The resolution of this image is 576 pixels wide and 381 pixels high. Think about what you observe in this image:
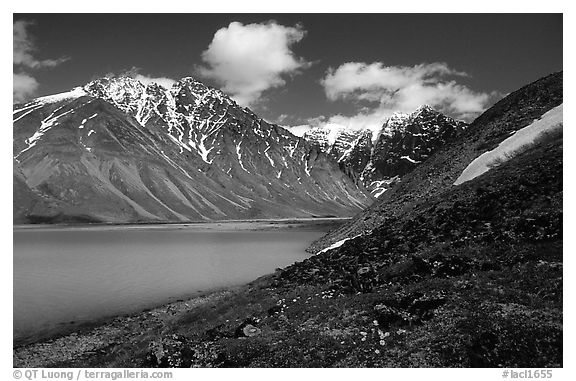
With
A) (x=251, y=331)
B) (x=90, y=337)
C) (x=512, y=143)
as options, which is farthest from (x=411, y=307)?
(x=512, y=143)

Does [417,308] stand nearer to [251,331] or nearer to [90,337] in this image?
[251,331]

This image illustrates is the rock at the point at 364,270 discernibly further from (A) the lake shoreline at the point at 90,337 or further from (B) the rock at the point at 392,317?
(A) the lake shoreline at the point at 90,337

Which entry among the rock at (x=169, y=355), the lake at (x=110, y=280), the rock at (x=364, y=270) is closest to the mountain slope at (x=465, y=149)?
the lake at (x=110, y=280)

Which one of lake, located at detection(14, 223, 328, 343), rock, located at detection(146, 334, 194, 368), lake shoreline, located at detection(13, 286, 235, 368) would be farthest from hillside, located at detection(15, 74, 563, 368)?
lake, located at detection(14, 223, 328, 343)

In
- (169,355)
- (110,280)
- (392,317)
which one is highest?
(392,317)

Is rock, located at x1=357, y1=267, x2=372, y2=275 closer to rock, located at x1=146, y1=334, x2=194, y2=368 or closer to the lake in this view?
rock, located at x1=146, y1=334, x2=194, y2=368
